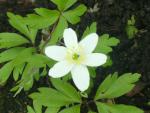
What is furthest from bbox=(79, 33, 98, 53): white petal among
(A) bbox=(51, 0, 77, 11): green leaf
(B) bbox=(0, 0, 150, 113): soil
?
(B) bbox=(0, 0, 150, 113): soil

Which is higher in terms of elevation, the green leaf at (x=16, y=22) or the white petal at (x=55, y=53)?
the green leaf at (x=16, y=22)

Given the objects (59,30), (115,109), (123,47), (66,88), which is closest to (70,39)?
(59,30)

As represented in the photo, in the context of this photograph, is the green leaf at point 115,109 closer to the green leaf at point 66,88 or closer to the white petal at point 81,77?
the green leaf at point 66,88

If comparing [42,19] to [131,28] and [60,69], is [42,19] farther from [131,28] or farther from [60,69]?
[131,28]

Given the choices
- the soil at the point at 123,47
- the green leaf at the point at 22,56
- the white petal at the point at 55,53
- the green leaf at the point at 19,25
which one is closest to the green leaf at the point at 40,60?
the green leaf at the point at 22,56

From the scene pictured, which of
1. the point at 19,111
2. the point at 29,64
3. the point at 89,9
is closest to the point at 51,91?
the point at 29,64

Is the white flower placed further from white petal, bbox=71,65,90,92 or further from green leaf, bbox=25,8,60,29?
green leaf, bbox=25,8,60,29
